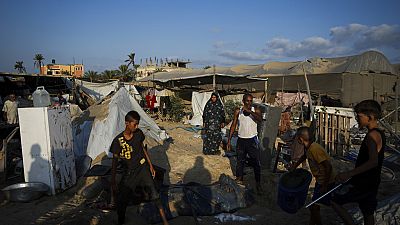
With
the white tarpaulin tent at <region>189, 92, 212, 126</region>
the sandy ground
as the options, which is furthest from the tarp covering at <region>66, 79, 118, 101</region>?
the sandy ground

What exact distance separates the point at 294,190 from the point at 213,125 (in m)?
4.80

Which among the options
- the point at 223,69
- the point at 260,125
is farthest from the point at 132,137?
the point at 223,69

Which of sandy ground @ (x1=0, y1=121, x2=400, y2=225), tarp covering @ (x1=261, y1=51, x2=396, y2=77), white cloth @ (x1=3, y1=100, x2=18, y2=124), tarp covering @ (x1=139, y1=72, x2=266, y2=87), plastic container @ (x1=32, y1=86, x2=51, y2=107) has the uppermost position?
tarp covering @ (x1=261, y1=51, x2=396, y2=77)

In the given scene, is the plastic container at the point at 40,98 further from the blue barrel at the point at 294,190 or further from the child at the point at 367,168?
the child at the point at 367,168

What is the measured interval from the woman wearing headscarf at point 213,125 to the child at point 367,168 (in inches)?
202

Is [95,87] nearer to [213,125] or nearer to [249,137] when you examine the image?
[213,125]

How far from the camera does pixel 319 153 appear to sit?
3365mm

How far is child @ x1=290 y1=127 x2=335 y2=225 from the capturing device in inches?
130

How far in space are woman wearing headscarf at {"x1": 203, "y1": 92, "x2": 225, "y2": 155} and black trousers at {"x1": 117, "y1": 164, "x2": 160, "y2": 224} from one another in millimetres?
4495

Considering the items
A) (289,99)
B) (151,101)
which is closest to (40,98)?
(151,101)

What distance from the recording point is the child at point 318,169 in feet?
10.8

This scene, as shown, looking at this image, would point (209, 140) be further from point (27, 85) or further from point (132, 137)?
point (27, 85)

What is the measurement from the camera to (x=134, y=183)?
12.1 feet

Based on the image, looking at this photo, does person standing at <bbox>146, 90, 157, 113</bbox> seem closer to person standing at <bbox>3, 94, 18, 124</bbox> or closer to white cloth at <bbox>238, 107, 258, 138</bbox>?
person standing at <bbox>3, 94, 18, 124</bbox>
